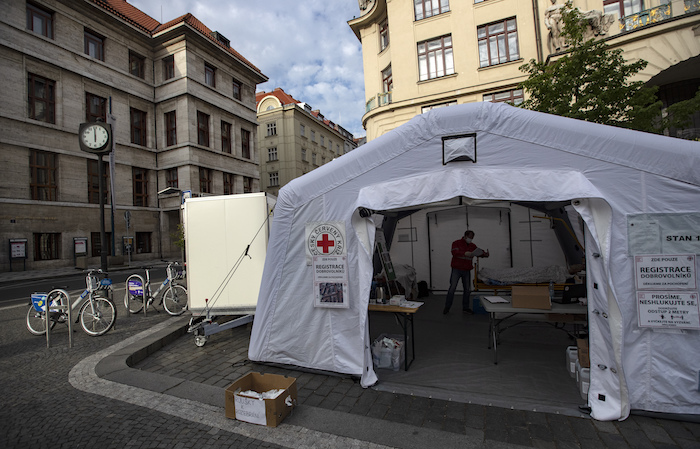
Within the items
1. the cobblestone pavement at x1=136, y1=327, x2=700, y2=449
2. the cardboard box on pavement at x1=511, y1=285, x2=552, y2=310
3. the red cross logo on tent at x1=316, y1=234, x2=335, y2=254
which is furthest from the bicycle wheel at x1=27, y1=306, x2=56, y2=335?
the cardboard box on pavement at x1=511, y1=285, x2=552, y2=310

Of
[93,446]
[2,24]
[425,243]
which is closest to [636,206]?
[93,446]

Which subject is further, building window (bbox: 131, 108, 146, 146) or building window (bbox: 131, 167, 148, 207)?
building window (bbox: 131, 108, 146, 146)

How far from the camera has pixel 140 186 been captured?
989 inches

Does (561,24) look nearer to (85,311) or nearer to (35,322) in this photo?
(85,311)

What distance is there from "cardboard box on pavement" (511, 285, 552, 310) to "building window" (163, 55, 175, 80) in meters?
28.8

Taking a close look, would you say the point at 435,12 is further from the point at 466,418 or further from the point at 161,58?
the point at 466,418

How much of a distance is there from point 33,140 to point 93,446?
22485 mm

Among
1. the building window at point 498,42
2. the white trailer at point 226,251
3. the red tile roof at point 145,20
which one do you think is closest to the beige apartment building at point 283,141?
the red tile roof at point 145,20

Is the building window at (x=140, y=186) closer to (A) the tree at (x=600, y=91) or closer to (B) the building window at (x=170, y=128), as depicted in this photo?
(B) the building window at (x=170, y=128)

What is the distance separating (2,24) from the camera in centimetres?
1758

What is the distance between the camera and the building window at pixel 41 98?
62.5ft

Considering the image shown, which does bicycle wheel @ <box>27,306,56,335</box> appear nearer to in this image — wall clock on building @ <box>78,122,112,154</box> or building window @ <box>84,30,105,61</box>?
wall clock on building @ <box>78,122,112,154</box>

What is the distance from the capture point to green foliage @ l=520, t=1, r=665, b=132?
8508 mm

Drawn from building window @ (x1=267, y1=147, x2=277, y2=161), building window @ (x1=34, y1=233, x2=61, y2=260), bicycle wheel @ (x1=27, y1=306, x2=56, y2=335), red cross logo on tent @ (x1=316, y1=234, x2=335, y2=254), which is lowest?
bicycle wheel @ (x1=27, y1=306, x2=56, y2=335)
